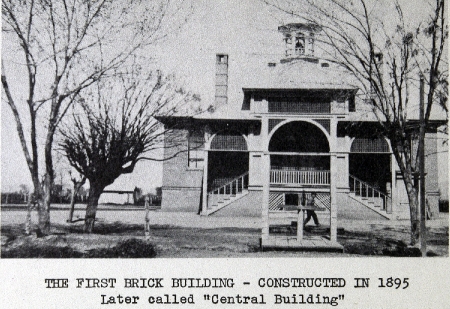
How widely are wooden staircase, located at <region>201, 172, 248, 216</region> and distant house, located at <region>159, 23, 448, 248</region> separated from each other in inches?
1.1

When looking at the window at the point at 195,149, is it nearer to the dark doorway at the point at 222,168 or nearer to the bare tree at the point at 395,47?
the dark doorway at the point at 222,168

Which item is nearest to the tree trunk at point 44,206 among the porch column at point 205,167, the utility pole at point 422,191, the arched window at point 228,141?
the porch column at point 205,167

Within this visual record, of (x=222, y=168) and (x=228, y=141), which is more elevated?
(x=228, y=141)

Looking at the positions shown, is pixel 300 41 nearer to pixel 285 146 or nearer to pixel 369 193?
pixel 285 146

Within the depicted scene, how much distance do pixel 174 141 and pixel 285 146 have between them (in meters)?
3.05

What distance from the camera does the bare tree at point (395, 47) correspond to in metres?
6.21

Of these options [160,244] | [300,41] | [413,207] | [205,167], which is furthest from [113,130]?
[413,207]

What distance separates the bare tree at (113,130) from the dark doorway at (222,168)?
433 cm

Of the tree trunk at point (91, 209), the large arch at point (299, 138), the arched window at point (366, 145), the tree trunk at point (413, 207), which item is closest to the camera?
the tree trunk at point (413, 207)

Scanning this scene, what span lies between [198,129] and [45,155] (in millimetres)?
4916

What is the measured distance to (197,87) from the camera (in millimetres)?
7824

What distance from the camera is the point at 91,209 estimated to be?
22.6ft

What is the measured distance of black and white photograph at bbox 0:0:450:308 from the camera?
17.2 feet

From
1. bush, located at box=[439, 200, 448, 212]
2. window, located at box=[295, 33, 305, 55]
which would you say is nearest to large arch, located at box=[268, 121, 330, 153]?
window, located at box=[295, 33, 305, 55]
